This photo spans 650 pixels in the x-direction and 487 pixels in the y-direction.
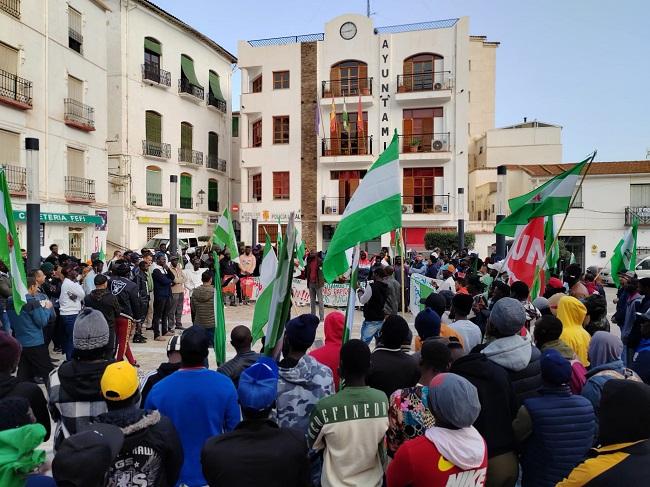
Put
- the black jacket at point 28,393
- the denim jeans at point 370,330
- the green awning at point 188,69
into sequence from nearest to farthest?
the black jacket at point 28,393
the denim jeans at point 370,330
the green awning at point 188,69

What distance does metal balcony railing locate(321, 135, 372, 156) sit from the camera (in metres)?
30.1

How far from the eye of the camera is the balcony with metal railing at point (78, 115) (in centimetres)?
2147

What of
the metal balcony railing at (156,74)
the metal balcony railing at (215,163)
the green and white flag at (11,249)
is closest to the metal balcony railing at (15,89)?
the metal balcony railing at (156,74)

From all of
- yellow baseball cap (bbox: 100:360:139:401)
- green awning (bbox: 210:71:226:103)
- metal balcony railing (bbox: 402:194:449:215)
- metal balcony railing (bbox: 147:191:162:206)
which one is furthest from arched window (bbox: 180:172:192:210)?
yellow baseball cap (bbox: 100:360:139:401)

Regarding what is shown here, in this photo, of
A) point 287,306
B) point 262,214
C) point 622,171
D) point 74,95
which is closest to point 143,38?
point 74,95

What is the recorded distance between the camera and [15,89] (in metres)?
19.0

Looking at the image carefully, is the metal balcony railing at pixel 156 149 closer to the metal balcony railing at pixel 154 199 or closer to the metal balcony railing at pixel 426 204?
the metal balcony railing at pixel 154 199

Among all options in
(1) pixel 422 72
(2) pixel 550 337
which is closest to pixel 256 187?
(1) pixel 422 72

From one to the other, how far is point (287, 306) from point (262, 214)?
27598 mm

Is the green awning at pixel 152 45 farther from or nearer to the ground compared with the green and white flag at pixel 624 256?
farther from the ground

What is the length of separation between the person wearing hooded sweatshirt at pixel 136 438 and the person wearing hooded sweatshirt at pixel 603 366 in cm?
265

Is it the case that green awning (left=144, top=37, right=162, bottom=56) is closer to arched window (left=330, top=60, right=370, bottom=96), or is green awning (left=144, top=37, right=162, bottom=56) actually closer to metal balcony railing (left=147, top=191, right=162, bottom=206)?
metal balcony railing (left=147, top=191, right=162, bottom=206)

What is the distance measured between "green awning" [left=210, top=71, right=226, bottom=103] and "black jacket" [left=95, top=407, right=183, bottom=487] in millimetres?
32859

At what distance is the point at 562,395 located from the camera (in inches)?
126
